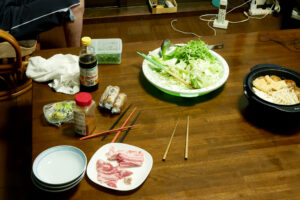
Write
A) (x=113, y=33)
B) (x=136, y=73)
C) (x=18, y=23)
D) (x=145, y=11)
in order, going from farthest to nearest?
(x=145, y=11) < (x=113, y=33) < (x=18, y=23) < (x=136, y=73)

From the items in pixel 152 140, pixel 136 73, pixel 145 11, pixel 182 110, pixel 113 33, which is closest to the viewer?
pixel 152 140

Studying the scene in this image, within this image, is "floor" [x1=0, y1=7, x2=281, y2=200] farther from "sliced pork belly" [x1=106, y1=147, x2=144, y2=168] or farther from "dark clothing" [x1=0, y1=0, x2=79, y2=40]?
"sliced pork belly" [x1=106, y1=147, x2=144, y2=168]

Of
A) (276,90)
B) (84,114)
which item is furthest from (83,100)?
(276,90)

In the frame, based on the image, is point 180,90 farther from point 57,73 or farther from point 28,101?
point 28,101

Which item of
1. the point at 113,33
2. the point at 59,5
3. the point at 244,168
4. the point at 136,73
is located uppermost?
the point at 59,5

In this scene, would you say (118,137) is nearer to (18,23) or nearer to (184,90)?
(184,90)

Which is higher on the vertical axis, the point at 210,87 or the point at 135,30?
the point at 210,87

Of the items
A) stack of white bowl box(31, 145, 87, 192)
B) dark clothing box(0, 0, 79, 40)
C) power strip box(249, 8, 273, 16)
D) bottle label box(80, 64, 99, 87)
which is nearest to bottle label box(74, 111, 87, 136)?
stack of white bowl box(31, 145, 87, 192)

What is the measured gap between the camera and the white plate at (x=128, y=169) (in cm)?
119

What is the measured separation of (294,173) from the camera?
1272 millimetres

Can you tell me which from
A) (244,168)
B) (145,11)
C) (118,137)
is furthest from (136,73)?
(145,11)

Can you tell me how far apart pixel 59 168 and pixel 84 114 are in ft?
0.75

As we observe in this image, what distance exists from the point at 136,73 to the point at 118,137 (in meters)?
0.49

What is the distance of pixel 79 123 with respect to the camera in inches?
52.7
